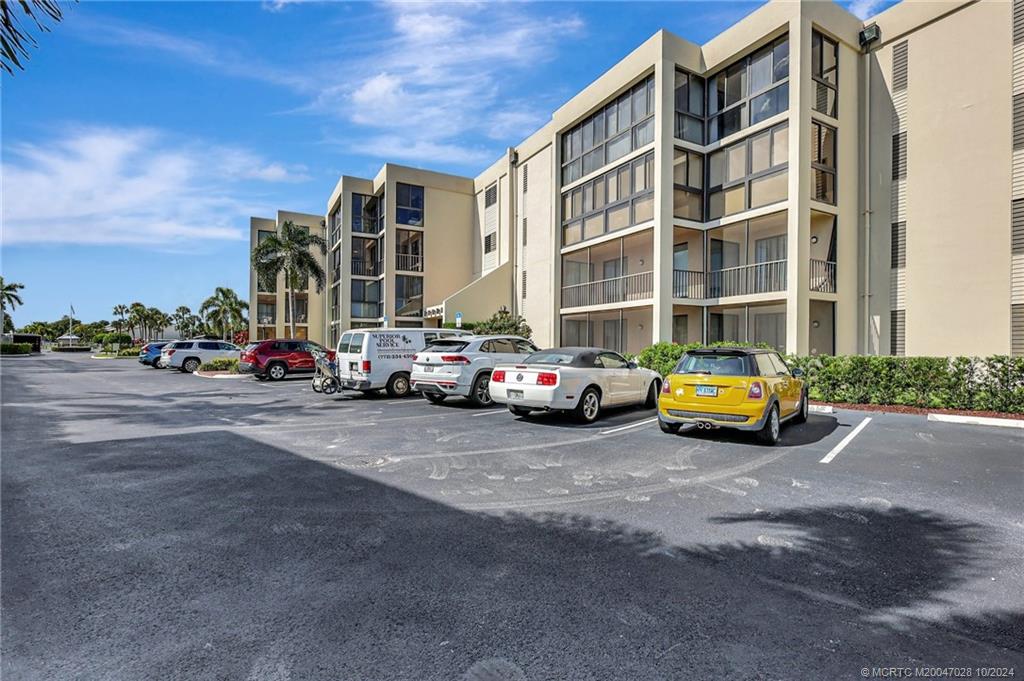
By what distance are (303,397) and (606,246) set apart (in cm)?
1416

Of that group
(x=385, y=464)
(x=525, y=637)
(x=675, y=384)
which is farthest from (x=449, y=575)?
(x=675, y=384)

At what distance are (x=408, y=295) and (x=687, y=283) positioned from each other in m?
19.1

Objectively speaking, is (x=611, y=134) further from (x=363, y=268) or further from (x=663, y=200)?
(x=363, y=268)

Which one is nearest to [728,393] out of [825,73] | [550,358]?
[550,358]

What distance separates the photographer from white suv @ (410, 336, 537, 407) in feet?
41.7

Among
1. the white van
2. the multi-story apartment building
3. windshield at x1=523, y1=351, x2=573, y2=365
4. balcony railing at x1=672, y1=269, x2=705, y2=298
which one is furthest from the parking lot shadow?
the multi-story apartment building

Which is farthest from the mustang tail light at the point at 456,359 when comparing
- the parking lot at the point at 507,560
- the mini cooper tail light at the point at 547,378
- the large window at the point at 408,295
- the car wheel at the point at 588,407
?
the large window at the point at 408,295

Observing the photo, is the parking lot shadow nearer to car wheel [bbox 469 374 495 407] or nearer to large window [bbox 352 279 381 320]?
car wheel [bbox 469 374 495 407]

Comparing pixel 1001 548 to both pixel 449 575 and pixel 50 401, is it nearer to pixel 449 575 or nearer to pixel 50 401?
pixel 449 575

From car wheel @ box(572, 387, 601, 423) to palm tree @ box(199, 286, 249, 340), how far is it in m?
68.6

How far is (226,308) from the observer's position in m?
69.4

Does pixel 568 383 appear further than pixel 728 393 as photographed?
Yes

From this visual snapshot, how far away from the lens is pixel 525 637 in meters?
2.98

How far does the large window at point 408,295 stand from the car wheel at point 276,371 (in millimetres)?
11050
